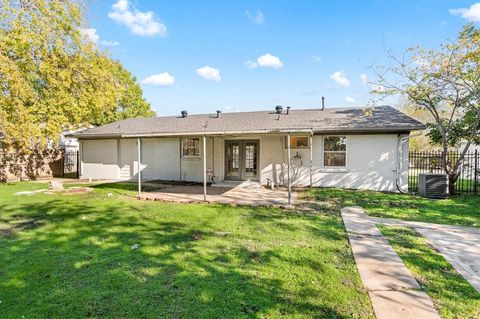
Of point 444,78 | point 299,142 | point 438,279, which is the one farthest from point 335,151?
point 438,279

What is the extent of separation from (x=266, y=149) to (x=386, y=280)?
947 centimetres

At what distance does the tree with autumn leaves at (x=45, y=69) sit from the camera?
8312 millimetres

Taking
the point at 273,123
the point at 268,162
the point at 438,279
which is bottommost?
the point at 438,279

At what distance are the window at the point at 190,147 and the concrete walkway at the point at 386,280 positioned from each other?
9702 millimetres

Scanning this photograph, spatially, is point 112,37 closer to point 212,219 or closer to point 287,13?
point 287,13

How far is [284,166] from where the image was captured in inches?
505

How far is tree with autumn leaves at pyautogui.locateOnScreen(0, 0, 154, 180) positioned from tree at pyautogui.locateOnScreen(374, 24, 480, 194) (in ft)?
38.3

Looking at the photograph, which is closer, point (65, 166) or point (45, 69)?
point (45, 69)

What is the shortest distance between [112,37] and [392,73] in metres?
13.7

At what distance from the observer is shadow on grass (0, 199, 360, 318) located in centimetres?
309

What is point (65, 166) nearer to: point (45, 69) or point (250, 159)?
point (45, 69)

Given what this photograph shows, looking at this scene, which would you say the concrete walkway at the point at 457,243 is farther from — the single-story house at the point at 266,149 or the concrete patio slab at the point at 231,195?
the single-story house at the point at 266,149

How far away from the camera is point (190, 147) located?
573 inches

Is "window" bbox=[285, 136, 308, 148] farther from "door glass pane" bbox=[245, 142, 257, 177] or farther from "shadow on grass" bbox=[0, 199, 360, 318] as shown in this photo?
"shadow on grass" bbox=[0, 199, 360, 318]
